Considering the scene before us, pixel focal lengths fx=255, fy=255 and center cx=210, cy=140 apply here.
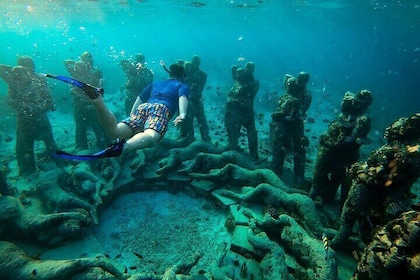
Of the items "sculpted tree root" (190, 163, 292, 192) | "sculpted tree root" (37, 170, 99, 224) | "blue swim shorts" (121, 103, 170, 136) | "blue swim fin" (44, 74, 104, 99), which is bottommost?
"sculpted tree root" (190, 163, 292, 192)

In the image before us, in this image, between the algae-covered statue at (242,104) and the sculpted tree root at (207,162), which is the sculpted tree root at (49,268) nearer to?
the sculpted tree root at (207,162)

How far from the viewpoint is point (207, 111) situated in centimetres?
2089

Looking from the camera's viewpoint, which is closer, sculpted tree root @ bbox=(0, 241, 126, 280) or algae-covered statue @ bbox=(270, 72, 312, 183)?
sculpted tree root @ bbox=(0, 241, 126, 280)

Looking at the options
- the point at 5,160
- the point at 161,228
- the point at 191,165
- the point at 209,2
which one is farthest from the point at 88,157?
the point at 209,2

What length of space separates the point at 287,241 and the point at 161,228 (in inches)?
135

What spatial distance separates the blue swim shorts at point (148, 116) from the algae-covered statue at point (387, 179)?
4177mm

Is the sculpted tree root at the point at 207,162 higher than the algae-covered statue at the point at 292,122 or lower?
lower

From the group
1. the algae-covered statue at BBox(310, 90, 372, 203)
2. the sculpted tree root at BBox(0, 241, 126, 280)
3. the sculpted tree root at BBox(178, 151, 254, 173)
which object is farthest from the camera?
the sculpted tree root at BBox(178, 151, 254, 173)

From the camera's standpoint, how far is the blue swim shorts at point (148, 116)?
5730 millimetres

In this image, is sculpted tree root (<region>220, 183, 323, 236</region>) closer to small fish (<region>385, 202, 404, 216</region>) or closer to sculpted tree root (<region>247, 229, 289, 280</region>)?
sculpted tree root (<region>247, 229, 289, 280</region>)

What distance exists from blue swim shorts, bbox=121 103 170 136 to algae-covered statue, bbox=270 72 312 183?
438 cm

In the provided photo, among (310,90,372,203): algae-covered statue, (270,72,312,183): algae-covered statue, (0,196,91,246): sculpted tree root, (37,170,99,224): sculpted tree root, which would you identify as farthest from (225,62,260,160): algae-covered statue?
(0,196,91,246): sculpted tree root

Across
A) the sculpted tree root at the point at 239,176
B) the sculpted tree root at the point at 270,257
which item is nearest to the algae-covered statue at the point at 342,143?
the sculpted tree root at the point at 239,176

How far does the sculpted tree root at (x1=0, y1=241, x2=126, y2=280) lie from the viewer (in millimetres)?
4445
